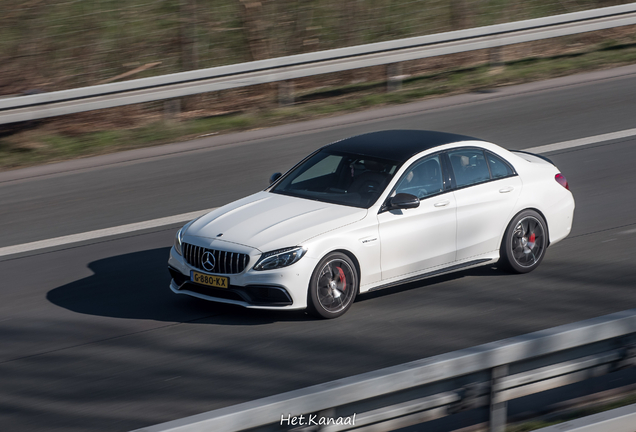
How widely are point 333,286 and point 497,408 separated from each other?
10.5 ft

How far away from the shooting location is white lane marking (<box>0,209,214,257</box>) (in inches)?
433

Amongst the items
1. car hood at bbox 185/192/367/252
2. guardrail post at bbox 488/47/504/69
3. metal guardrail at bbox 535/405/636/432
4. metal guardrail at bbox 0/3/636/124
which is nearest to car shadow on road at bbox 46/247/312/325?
car hood at bbox 185/192/367/252

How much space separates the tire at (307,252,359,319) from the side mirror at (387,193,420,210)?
29.7 inches

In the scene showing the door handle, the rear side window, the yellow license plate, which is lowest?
the yellow license plate

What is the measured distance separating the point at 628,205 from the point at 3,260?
7.95m

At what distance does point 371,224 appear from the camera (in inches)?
330

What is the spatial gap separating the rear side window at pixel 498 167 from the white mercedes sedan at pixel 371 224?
14 millimetres

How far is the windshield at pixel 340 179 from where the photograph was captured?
8727 mm

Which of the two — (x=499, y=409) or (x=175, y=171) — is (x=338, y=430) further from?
(x=175, y=171)

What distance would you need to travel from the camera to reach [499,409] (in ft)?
16.9

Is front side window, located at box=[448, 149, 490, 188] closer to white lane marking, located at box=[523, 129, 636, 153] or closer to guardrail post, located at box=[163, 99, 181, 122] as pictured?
white lane marking, located at box=[523, 129, 636, 153]

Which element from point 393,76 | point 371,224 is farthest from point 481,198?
point 393,76

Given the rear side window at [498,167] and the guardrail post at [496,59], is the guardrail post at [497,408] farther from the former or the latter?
the guardrail post at [496,59]

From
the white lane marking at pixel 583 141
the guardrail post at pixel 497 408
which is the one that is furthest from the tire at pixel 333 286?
the white lane marking at pixel 583 141
